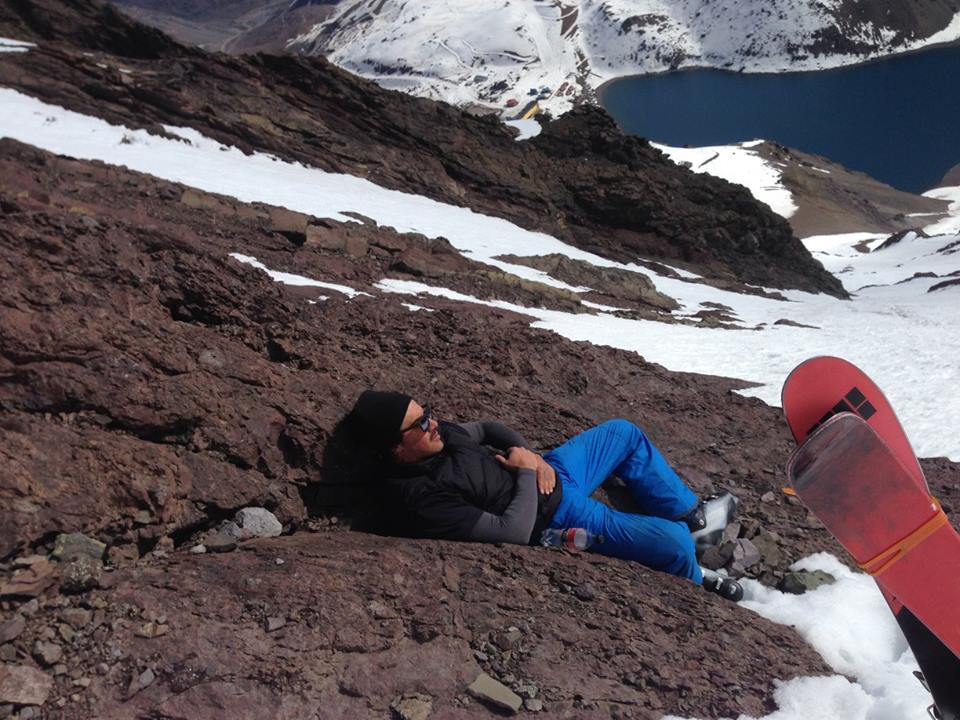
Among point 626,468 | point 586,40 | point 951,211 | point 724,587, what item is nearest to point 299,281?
point 626,468

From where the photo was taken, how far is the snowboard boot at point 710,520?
4.44 m

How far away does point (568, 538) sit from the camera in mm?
3951

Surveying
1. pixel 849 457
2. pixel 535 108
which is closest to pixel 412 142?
pixel 849 457

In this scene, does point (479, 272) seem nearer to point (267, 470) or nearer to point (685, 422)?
point (685, 422)

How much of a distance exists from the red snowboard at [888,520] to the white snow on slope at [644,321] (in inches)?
222

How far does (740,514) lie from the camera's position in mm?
4973

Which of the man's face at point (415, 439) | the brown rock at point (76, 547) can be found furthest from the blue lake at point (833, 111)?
the brown rock at point (76, 547)

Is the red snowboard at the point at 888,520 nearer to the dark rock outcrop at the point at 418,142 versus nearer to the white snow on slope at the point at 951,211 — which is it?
Answer: the dark rock outcrop at the point at 418,142

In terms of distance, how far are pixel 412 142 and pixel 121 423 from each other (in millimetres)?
21865

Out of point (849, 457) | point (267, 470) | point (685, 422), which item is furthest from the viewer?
point (685, 422)

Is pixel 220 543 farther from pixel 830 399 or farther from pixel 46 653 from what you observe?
pixel 830 399

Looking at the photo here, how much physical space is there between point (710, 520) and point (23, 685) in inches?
152

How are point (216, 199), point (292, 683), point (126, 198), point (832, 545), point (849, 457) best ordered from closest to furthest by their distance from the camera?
point (292, 683) → point (849, 457) → point (832, 545) → point (126, 198) → point (216, 199)

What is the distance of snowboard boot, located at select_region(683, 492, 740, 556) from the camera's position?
14.6 ft
